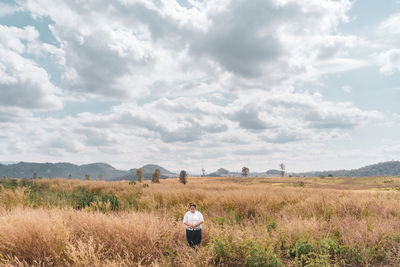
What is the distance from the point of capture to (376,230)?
23.4 ft

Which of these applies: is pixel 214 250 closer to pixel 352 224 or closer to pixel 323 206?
pixel 352 224

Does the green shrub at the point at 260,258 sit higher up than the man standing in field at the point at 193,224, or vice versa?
the man standing in field at the point at 193,224

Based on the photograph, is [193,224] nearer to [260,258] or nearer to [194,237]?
[194,237]

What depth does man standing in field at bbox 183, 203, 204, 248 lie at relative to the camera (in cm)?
641

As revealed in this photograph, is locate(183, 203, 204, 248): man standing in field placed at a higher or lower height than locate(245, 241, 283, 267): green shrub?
higher

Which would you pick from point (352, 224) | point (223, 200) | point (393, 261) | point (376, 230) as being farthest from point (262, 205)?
point (393, 261)

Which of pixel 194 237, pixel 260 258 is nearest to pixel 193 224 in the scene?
pixel 194 237

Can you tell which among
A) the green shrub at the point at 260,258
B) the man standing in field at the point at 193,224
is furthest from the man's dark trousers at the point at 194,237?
the green shrub at the point at 260,258

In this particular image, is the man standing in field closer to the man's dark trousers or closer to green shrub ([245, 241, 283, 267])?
the man's dark trousers

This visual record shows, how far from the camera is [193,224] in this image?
21.0 ft

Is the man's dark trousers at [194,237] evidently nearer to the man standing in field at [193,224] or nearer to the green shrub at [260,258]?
the man standing in field at [193,224]

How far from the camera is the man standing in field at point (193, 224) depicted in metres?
6.41

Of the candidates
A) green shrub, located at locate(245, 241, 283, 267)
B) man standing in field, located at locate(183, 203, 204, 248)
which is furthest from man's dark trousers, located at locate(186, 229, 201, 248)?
green shrub, located at locate(245, 241, 283, 267)

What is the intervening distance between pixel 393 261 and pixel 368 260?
0.52m
